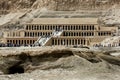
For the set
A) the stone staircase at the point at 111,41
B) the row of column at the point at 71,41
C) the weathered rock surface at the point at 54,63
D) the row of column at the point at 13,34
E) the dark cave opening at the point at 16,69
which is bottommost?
the row of column at the point at 71,41

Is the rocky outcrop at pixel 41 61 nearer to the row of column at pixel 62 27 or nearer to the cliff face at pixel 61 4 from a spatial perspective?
the row of column at pixel 62 27

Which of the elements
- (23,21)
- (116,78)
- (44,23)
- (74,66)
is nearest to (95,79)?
(116,78)

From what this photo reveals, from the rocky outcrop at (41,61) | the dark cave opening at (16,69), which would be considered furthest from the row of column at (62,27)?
the dark cave opening at (16,69)

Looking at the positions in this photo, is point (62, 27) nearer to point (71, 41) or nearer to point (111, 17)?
point (71, 41)

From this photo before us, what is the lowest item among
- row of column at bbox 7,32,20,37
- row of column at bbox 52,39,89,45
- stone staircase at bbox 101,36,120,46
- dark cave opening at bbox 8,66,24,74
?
row of column at bbox 52,39,89,45

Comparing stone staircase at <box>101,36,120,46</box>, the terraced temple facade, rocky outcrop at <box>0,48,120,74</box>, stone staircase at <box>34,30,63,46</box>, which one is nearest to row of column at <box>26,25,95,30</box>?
the terraced temple facade

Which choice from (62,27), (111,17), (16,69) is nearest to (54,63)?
(16,69)

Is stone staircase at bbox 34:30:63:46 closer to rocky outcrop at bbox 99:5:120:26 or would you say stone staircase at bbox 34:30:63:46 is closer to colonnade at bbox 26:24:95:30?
colonnade at bbox 26:24:95:30
